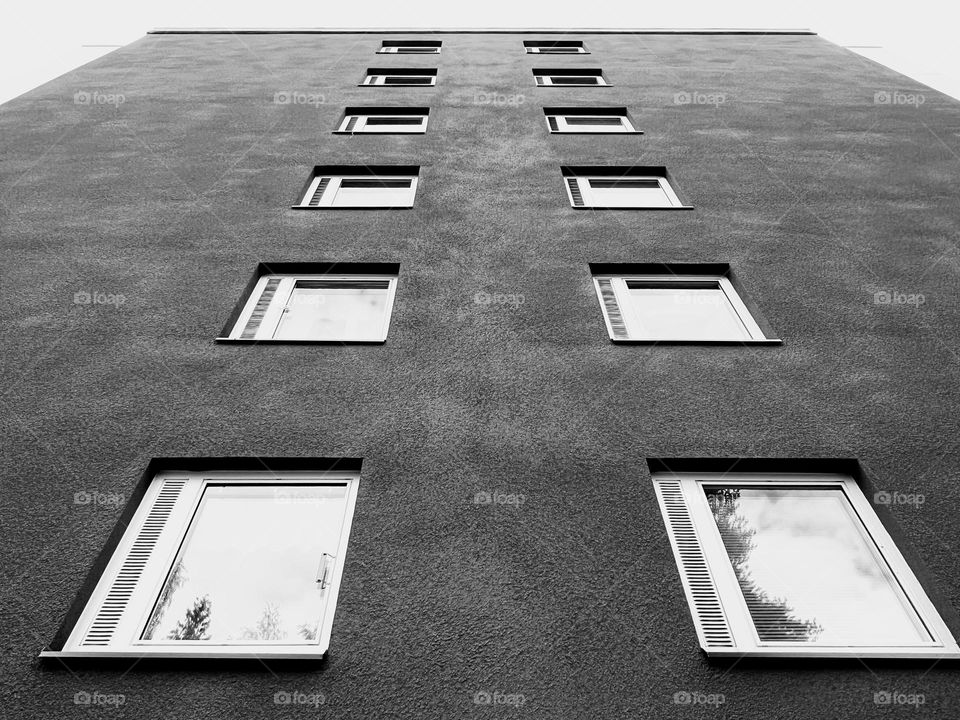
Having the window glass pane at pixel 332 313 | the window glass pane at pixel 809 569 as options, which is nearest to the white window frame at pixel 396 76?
the window glass pane at pixel 332 313

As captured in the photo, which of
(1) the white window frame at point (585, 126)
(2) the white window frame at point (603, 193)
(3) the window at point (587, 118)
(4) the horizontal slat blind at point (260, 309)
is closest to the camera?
(4) the horizontal slat blind at point (260, 309)

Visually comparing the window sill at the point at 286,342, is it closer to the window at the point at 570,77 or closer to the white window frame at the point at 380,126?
the white window frame at the point at 380,126

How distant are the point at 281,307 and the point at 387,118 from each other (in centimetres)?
586

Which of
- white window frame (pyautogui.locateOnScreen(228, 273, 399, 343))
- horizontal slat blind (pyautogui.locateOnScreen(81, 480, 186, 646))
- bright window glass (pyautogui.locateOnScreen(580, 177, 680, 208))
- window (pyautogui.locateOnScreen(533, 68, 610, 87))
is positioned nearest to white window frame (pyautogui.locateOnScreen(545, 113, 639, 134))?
bright window glass (pyautogui.locateOnScreen(580, 177, 680, 208))

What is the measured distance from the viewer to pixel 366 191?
31.1 feet

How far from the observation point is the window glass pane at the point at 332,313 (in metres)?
6.82

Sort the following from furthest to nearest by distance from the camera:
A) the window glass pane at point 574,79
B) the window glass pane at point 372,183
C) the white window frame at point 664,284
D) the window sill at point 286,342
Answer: the window glass pane at point 574,79
the window glass pane at point 372,183
the white window frame at point 664,284
the window sill at point 286,342

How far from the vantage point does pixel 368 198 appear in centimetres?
929

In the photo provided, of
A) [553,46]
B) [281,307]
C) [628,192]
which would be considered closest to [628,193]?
[628,192]

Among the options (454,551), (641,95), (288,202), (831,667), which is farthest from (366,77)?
(831,667)

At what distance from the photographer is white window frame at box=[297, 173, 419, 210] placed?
8.91 meters

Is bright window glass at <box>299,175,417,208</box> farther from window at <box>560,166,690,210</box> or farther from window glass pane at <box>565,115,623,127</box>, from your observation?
window glass pane at <box>565,115,623,127</box>

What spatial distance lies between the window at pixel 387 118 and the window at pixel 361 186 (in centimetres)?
220

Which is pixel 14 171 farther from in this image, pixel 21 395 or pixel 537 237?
pixel 537 237
